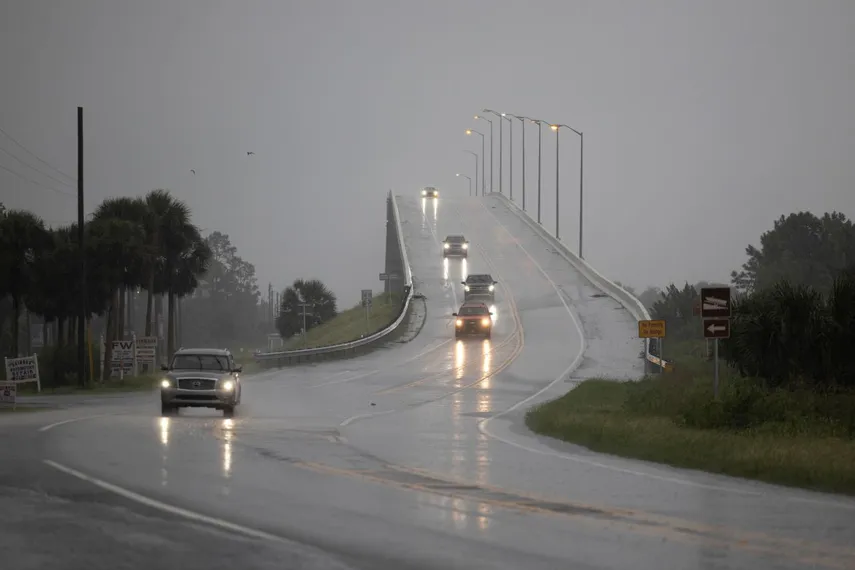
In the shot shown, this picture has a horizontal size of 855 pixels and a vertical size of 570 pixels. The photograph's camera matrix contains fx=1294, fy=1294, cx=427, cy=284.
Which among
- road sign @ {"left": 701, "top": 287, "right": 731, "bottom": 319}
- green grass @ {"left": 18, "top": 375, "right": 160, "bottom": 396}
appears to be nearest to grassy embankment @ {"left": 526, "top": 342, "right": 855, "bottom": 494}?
road sign @ {"left": 701, "top": 287, "right": 731, "bottom": 319}

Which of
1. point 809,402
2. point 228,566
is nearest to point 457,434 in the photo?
point 809,402

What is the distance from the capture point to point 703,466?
18.1 meters

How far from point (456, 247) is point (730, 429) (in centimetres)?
7870

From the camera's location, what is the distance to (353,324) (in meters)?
94.7

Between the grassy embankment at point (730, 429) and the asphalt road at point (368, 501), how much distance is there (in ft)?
2.48

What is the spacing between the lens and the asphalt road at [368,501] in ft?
34.6

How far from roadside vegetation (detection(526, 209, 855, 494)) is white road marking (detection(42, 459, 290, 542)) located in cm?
748

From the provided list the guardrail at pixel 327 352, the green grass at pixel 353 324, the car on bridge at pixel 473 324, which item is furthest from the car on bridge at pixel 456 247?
the car on bridge at pixel 473 324

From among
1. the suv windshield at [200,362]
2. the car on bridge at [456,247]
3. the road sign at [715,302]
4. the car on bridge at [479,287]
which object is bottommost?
the suv windshield at [200,362]

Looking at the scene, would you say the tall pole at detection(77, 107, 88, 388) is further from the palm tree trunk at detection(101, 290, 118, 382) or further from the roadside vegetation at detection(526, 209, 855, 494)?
the roadside vegetation at detection(526, 209, 855, 494)

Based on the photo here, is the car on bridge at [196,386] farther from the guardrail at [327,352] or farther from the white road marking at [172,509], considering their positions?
the guardrail at [327,352]

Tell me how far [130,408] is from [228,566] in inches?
1002

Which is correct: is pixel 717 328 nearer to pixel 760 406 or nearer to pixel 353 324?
pixel 760 406

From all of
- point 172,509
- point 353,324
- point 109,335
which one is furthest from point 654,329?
point 353,324
